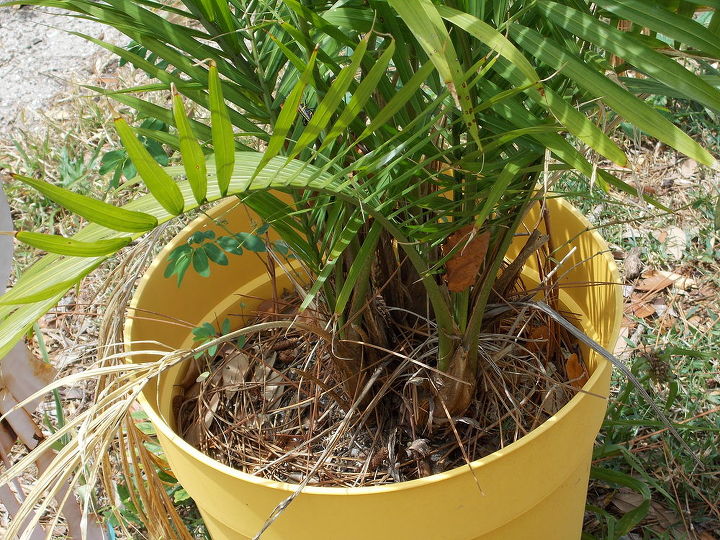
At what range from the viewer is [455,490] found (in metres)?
0.69

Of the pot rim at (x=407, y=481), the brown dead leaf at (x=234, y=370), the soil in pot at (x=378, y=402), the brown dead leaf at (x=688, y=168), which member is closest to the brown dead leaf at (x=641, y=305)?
the brown dead leaf at (x=688, y=168)

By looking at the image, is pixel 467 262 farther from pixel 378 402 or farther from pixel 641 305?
pixel 641 305

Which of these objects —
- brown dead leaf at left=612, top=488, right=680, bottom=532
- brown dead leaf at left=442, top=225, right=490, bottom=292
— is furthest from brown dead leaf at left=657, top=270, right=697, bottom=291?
brown dead leaf at left=442, top=225, right=490, bottom=292

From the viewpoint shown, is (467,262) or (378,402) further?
(378,402)

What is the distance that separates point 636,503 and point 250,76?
31.2 inches

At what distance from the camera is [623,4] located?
536 millimetres

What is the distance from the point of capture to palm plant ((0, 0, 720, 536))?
479mm

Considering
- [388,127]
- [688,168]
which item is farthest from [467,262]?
[688,168]

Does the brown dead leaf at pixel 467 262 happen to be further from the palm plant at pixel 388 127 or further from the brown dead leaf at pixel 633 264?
the brown dead leaf at pixel 633 264

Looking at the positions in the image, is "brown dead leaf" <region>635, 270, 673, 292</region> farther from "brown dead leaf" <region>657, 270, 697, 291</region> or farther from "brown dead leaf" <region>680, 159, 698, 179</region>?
"brown dead leaf" <region>680, 159, 698, 179</region>

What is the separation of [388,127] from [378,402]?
1.13 ft

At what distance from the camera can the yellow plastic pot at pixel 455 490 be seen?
0.69 m

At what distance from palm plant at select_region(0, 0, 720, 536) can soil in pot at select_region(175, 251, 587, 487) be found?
0.9 inches

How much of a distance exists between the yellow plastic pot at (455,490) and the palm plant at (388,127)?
4.6 inches
